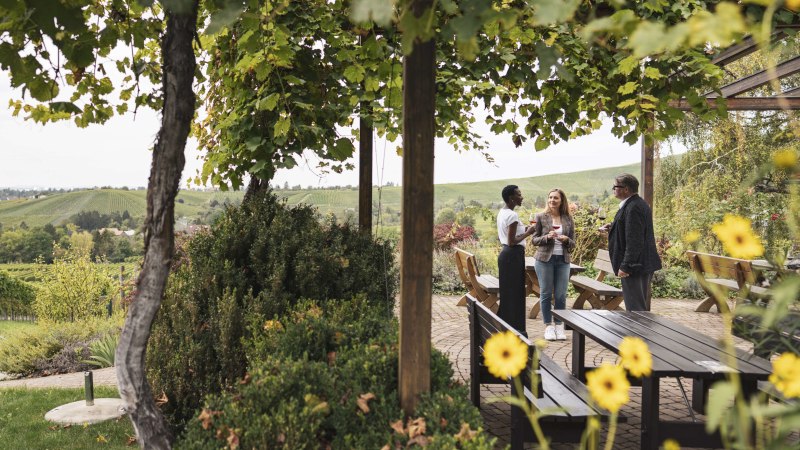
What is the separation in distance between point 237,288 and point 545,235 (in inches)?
134

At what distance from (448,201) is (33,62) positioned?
602 inches

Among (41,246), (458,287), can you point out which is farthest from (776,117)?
(41,246)

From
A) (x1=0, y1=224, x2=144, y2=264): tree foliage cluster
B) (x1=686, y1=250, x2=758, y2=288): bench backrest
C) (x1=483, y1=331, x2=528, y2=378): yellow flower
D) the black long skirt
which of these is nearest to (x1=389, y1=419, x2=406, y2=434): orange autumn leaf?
(x1=483, y1=331, x2=528, y2=378): yellow flower

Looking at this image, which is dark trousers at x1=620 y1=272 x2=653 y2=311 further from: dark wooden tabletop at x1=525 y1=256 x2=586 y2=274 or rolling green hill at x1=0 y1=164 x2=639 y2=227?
rolling green hill at x1=0 y1=164 x2=639 y2=227

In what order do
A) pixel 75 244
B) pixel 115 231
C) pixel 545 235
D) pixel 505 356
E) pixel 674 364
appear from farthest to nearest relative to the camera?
pixel 115 231 → pixel 75 244 → pixel 545 235 → pixel 674 364 → pixel 505 356

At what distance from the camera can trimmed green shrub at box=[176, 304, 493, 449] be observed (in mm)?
2412

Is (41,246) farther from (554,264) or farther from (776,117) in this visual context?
(776,117)

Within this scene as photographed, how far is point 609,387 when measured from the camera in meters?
1.19

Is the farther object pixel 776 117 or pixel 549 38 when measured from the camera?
pixel 776 117

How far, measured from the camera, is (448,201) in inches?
699

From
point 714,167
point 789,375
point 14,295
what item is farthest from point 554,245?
point 14,295

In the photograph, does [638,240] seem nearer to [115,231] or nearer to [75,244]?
[75,244]

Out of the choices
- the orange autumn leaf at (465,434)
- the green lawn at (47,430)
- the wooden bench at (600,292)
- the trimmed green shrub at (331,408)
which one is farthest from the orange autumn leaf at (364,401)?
the wooden bench at (600,292)

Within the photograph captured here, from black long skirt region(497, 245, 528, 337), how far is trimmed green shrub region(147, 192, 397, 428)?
1.82 metres
